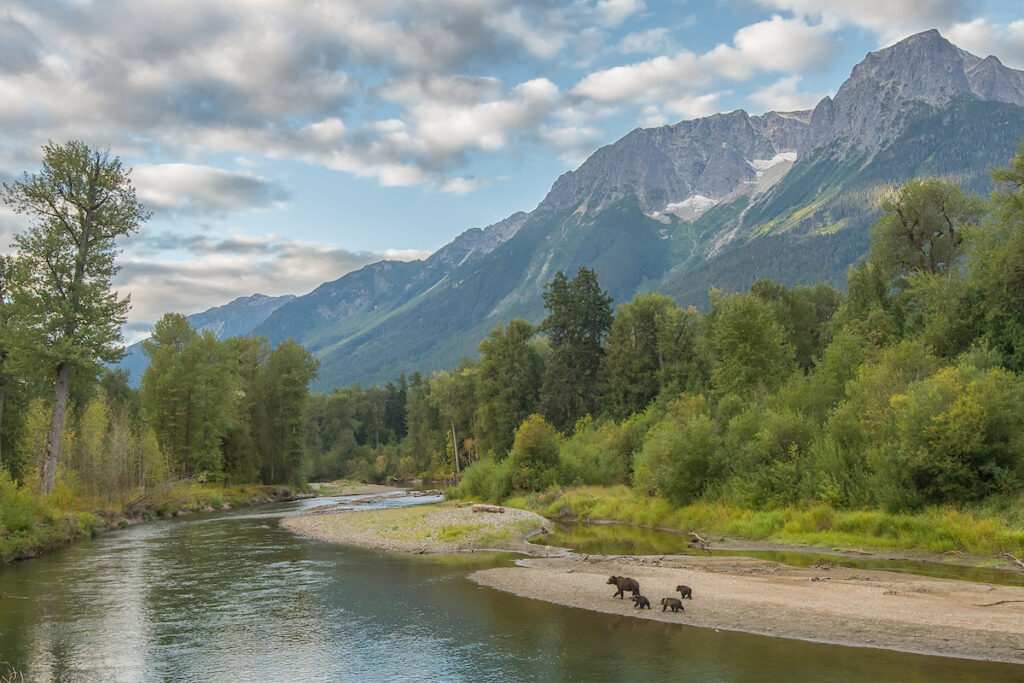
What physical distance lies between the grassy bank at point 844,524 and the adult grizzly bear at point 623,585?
16.2 m

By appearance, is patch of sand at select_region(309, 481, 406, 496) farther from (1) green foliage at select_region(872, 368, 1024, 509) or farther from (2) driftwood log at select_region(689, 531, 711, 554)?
(1) green foliage at select_region(872, 368, 1024, 509)

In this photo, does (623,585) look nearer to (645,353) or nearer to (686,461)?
(686,461)

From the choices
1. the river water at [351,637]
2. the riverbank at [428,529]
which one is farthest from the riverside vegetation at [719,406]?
the river water at [351,637]

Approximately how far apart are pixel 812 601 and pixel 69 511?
157ft

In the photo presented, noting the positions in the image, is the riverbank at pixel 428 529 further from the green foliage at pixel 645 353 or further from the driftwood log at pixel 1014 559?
the green foliage at pixel 645 353

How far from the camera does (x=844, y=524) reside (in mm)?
38062

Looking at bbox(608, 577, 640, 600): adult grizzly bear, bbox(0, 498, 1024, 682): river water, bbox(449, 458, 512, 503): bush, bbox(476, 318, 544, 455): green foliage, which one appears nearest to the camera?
bbox(0, 498, 1024, 682): river water

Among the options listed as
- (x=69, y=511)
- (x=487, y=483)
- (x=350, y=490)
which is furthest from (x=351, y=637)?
(x=350, y=490)

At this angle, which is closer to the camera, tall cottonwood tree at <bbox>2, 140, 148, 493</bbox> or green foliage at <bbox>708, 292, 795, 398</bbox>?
tall cottonwood tree at <bbox>2, 140, 148, 493</bbox>

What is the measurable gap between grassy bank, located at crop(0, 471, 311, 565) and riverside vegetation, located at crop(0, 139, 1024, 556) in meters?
0.88

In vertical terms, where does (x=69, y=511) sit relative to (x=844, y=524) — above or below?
above

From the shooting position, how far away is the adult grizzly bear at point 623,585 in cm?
2549

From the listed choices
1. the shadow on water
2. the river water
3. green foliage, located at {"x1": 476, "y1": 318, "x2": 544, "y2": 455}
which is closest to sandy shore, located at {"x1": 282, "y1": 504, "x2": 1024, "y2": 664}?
the river water

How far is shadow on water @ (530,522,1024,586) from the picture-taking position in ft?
93.6
